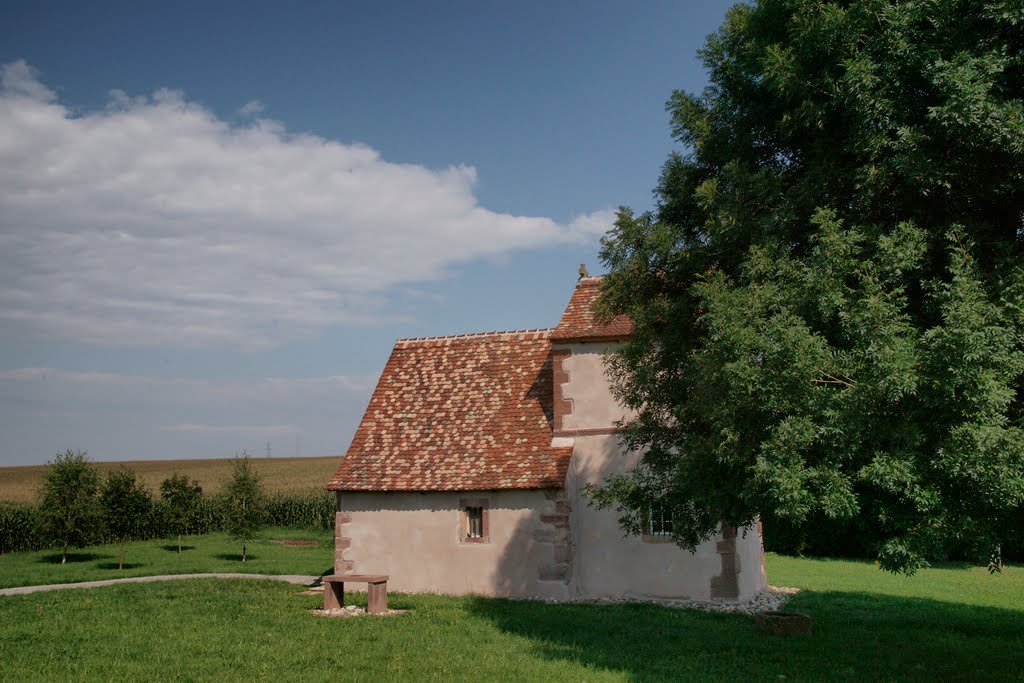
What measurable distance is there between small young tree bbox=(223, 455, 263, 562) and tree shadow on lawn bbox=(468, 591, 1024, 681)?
1525 cm

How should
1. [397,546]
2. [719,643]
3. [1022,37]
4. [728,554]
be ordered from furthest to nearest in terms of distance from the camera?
[397,546]
[728,554]
[719,643]
[1022,37]

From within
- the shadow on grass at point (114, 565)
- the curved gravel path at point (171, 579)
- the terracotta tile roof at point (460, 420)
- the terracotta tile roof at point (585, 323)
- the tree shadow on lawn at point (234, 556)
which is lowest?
the tree shadow on lawn at point (234, 556)

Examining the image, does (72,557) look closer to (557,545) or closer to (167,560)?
(167,560)

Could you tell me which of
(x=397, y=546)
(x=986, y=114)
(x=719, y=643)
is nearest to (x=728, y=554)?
(x=719, y=643)

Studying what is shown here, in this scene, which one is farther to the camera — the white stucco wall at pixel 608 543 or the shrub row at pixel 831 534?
the white stucco wall at pixel 608 543

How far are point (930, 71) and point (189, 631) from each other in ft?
51.1

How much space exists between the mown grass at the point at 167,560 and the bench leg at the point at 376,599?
Result: 9437 millimetres

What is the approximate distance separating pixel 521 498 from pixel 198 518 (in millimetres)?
29407

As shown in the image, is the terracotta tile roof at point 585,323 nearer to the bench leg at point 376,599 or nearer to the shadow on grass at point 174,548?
the bench leg at point 376,599

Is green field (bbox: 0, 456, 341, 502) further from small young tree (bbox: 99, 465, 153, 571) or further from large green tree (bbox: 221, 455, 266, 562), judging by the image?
large green tree (bbox: 221, 455, 266, 562)

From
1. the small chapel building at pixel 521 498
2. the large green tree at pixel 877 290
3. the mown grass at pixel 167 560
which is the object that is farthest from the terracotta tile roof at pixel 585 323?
the mown grass at pixel 167 560

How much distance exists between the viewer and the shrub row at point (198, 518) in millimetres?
34750

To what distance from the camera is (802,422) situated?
392 inches

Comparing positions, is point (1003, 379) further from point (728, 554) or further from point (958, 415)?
point (728, 554)
